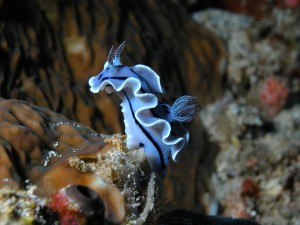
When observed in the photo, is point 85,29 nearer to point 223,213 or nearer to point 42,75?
point 42,75

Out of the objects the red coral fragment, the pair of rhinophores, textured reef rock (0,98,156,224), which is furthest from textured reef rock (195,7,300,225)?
textured reef rock (0,98,156,224)

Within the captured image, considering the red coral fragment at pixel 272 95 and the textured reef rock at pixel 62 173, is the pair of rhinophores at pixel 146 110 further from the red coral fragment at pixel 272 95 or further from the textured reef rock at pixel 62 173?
the red coral fragment at pixel 272 95

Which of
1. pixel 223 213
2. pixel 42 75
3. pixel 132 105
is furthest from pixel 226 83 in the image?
pixel 132 105

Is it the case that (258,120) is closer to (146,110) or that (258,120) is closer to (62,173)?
(146,110)

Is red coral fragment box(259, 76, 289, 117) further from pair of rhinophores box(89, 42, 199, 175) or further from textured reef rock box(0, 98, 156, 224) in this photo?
textured reef rock box(0, 98, 156, 224)

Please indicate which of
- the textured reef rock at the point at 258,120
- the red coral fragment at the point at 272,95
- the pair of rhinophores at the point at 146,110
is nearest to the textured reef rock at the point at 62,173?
the pair of rhinophores at the point at 146,110

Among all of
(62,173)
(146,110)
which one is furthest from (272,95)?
(62,173)

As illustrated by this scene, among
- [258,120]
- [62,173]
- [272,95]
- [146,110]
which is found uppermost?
[146,110]
